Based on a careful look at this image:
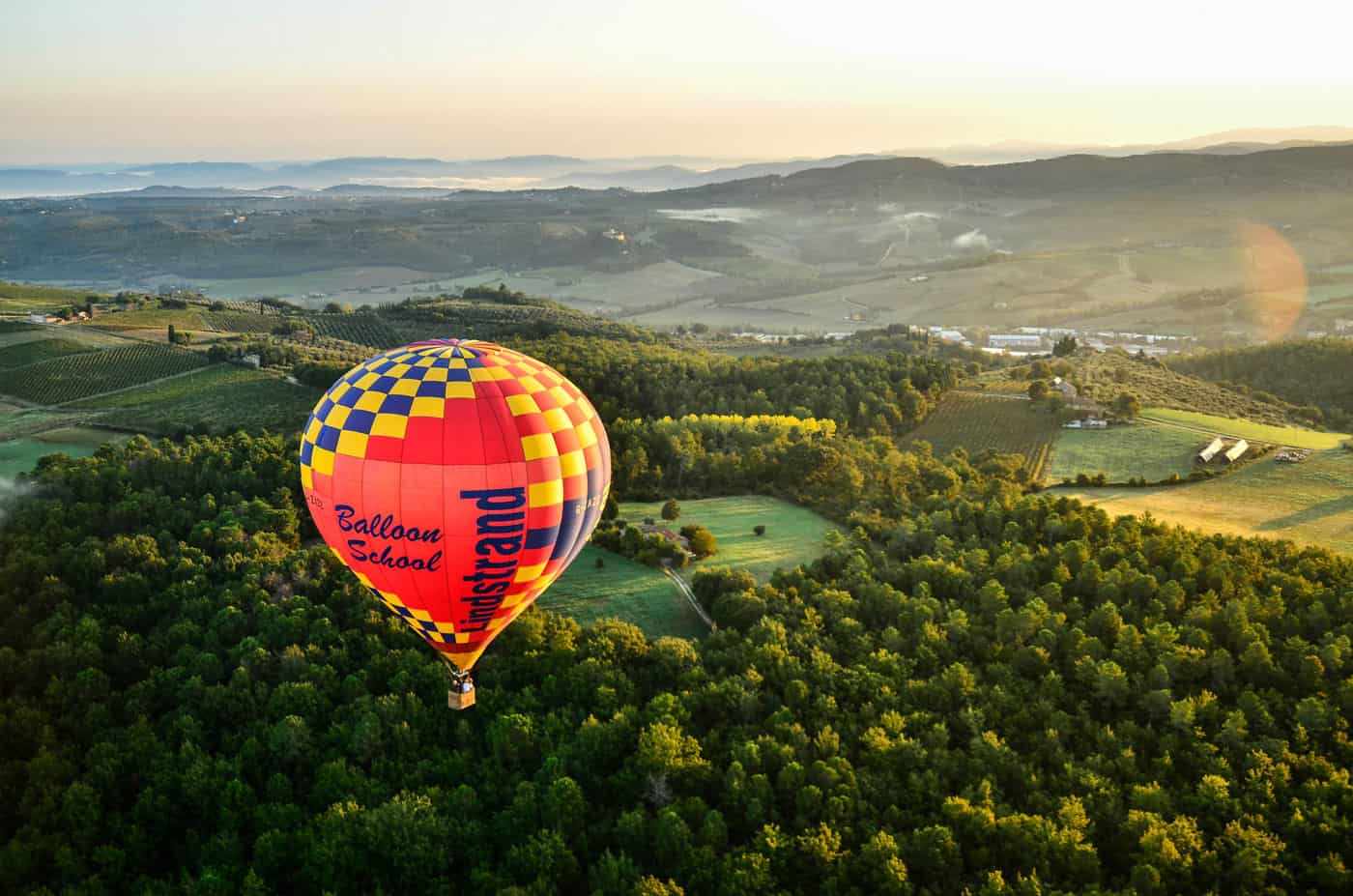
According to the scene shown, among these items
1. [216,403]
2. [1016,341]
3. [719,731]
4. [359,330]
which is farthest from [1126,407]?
[359,330]

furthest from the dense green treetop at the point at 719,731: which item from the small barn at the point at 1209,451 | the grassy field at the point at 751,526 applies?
the small barn at the point at 1209,451

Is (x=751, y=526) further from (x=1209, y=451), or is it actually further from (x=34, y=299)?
(x=34, y=299)

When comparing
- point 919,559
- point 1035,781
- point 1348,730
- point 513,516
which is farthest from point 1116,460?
point 513,516

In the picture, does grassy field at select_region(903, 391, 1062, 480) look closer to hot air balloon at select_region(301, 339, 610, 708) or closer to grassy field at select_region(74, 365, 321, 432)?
hot air balloon at select_region(301, 339, 610, 708)

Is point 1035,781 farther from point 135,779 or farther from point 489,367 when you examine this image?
point 135,779

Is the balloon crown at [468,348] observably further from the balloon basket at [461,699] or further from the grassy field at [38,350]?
the grassy field at [38,350]

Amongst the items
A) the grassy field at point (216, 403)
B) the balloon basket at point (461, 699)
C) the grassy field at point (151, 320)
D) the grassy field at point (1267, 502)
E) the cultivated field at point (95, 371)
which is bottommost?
the grassy field at point (1267, 502)

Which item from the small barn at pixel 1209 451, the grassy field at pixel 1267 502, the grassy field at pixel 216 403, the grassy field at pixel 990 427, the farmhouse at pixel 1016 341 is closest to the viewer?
the grassy field at pixel 1267 502

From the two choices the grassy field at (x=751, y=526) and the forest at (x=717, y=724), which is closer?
the forest at (x=717, y=724)
